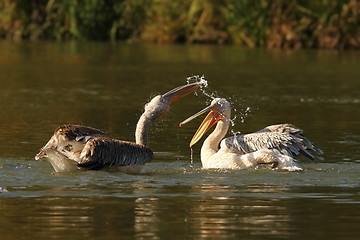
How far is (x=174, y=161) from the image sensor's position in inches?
499

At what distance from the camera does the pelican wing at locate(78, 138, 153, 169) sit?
1118 centimetres

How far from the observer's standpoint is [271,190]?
34.8ft

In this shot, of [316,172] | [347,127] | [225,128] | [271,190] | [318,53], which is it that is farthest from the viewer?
[318,53]

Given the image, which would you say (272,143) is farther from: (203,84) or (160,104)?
(203,84)

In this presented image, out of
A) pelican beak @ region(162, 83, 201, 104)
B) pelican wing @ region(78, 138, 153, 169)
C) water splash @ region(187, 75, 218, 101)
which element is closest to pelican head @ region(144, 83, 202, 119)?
pelican beak @ region(162, 83, 201, 104)

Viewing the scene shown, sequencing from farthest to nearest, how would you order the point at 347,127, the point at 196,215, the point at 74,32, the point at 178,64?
the point at 74,32, the point at 178,64, the point at 347,127, the point at 196,215

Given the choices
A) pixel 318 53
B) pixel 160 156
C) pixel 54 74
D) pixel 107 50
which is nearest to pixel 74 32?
pixel 107 50

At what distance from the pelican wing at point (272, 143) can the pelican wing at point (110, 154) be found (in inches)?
43.8

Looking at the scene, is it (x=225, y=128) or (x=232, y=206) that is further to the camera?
(x=225, y=128)

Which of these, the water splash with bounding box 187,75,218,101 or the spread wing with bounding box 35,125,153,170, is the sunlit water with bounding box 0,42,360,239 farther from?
the water splash with bounding box 187,75,218,101

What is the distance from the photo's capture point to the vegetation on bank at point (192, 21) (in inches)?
1374

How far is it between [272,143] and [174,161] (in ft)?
4.00

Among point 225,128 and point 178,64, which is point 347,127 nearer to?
point 225,128

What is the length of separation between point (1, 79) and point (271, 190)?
13703 millimetres
